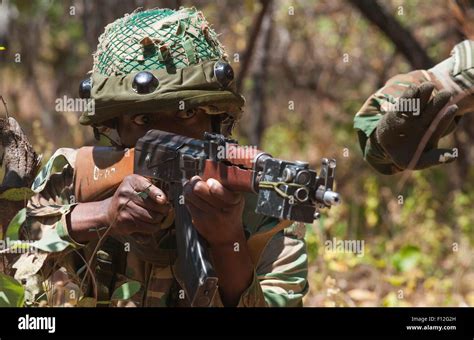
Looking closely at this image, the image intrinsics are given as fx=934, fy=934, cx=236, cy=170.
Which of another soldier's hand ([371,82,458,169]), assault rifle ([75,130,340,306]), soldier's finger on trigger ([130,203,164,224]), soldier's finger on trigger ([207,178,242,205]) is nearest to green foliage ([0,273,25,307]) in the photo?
assault rifle ([75,130,340,306])

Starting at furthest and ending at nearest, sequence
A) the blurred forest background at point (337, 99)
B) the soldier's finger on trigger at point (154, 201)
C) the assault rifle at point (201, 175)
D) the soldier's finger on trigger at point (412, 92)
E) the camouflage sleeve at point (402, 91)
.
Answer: the blurred forest background at point (337, 99) → the camouflage sleeve at point (402, 91) → the soldier's finger on trigger at point (412, 92) → the soldier's finger on trigger at point (154, 201) → the assault rifle at point (201, 175)

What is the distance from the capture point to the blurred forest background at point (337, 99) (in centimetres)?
469

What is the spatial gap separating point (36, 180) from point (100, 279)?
14.1 inches

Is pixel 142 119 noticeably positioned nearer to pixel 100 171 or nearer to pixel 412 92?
pixel 100 171

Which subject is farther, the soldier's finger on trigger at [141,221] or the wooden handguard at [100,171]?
the wooden handguard at [100,171]

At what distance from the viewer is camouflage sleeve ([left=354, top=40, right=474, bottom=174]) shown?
9.83 ft

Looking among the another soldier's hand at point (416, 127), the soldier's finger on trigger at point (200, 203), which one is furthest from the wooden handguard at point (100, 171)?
the another soldier's hand at point (416, 127)

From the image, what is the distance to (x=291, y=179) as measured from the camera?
6.75ft
